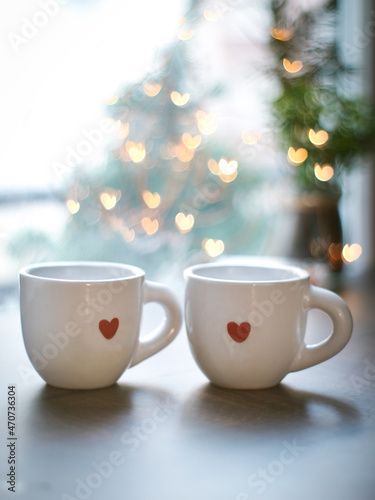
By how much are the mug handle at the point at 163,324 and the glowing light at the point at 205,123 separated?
133cm

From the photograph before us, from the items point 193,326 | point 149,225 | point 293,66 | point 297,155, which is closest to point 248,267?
point 193,326

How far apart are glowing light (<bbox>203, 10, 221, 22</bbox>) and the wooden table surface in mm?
1482

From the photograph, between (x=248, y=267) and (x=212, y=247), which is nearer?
(x=248, y=267)

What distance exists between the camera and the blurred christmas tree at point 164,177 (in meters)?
1.99

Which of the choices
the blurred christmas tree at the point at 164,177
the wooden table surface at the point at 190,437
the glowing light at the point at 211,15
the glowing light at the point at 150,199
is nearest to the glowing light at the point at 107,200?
the blurred christmas tree at the point at 164,177

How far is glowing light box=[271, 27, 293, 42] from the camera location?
5.65 feet

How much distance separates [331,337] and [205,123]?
1.37 m

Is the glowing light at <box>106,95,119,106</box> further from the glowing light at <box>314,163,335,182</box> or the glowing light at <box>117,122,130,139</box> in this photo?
the glowing light at <box>314,163,335,182</box>

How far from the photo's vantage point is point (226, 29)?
2.24 meters

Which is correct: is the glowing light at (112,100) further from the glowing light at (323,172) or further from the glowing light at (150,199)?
the glowing light at (323,172)

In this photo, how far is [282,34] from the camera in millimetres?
1729

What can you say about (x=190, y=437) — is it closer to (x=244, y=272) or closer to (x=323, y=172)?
(x=244, y=272)

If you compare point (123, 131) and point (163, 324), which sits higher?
point (123, 131)

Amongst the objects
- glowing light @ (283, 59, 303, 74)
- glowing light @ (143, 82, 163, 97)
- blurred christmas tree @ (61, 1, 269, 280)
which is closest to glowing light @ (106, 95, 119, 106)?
blurred christmas tree @ (61, 1, 269, 280)
